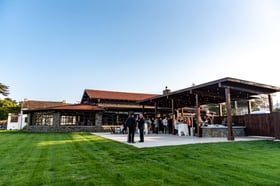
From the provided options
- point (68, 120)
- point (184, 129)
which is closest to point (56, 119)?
point (68, 120)

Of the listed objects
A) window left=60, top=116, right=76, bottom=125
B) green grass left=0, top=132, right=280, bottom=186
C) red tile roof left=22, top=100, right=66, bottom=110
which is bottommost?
green grass left=0, top=132, right=280, bottom=186

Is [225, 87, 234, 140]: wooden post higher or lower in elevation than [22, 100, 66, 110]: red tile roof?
lower

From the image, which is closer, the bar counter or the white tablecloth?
the bar counter

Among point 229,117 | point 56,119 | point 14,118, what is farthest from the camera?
point 14,118

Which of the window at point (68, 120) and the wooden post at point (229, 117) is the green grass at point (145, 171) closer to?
the wooden post at point (229, 117)

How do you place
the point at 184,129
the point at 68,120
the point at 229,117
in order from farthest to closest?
1. the point at 68,120
2. the point at 184,129
3. the point at 229,117

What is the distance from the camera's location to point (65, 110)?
18.2 metres

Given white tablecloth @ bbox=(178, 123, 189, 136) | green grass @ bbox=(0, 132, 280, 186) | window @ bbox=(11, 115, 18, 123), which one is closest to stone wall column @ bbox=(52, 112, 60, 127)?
white tablecloth @ bbox=(178, 123, 189, 136)

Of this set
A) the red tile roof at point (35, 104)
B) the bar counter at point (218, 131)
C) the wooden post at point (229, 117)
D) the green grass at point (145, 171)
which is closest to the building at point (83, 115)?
the bar counter at point (218, 131)

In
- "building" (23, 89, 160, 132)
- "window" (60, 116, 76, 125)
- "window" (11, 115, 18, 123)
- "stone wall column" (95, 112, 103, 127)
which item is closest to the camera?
"building" (23, 89, 160, 132)

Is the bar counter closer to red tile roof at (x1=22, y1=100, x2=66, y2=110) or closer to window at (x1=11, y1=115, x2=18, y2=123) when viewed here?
window at (x1=11, y1=115, x2=18, y2=123)

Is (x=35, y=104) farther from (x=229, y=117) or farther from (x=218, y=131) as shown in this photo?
(x=229, y=117)

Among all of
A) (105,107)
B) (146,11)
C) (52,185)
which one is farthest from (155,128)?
(52,185)

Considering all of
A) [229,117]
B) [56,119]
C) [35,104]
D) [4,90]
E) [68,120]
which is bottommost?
[68,120]
